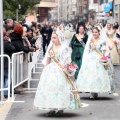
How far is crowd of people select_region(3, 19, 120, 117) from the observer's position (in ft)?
36.8

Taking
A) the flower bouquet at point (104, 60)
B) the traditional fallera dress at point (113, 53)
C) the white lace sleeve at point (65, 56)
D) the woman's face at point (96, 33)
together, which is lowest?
the traditional fallera dress at point (113, 53)

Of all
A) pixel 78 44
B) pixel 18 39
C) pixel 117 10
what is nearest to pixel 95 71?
pixel 18 39

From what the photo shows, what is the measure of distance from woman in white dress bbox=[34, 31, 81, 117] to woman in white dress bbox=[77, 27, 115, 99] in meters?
2.36

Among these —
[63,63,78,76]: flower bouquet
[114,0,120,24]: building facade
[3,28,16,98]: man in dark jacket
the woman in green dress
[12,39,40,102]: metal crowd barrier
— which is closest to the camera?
[63,63,78,76]: flower bouquet

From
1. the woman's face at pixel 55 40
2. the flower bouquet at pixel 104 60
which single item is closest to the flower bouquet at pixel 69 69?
the woman's face at pixel 55 40

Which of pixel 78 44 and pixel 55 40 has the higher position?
pixel 55 40

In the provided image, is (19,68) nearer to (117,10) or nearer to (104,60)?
(104,60)

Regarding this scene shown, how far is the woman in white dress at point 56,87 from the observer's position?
11148 millimetres

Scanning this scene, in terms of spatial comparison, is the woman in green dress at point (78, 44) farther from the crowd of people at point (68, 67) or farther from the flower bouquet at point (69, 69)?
the flower bouquet at point (69, 69)

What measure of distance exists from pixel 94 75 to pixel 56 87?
8.80 feet

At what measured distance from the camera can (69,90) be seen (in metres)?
11.2

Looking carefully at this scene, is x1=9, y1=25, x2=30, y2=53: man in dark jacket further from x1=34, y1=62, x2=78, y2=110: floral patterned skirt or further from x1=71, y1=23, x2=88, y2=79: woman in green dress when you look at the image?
x1=34, y1=62, x2=78, y2=110: floral patterned skirt

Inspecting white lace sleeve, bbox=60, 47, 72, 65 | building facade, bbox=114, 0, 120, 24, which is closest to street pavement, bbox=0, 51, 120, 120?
white lace sleeve, bbox=60, 47, 72, 65

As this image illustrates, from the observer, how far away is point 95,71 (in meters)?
13.8
